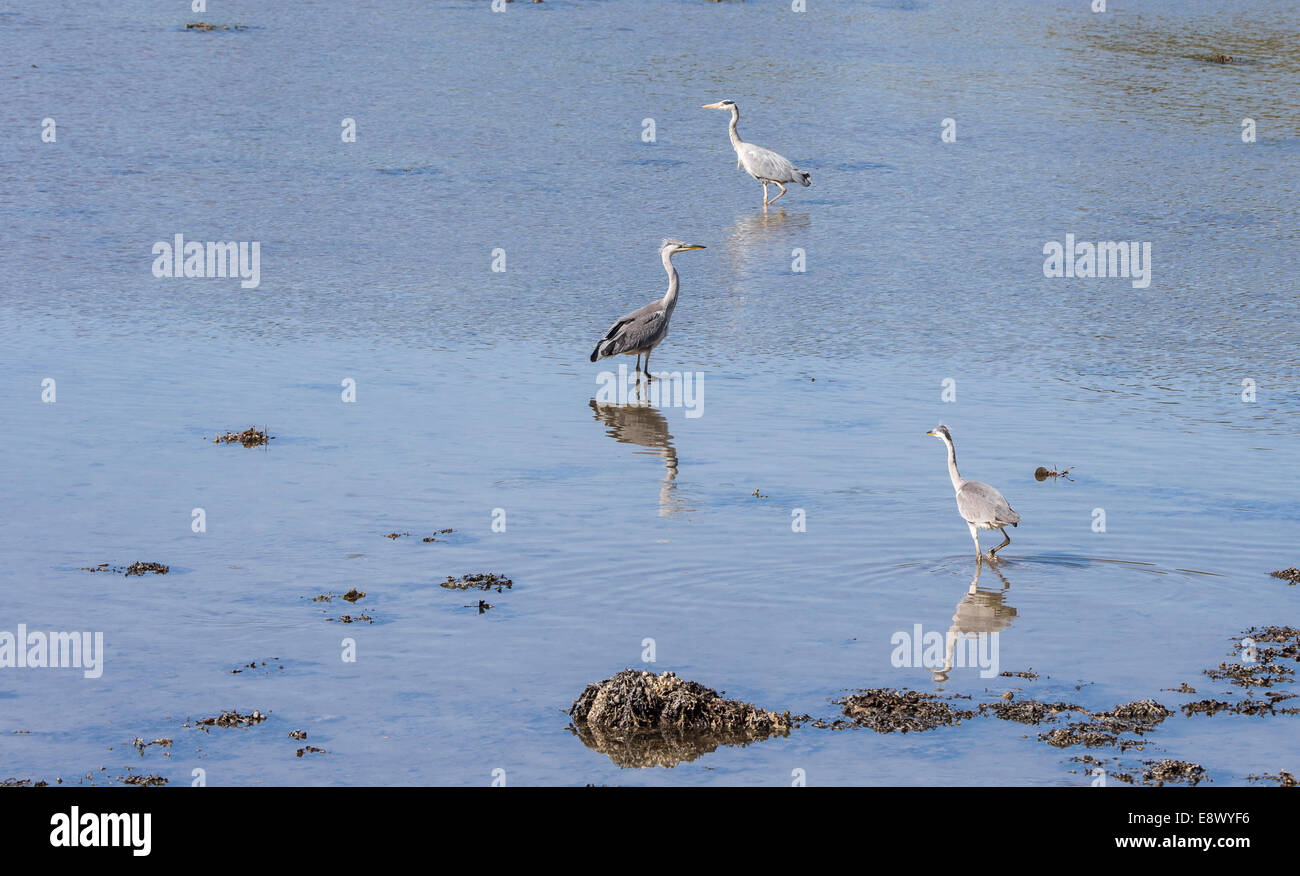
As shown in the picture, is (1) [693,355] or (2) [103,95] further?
(2) [103,95]

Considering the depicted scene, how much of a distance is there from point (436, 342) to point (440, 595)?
22.8 ft

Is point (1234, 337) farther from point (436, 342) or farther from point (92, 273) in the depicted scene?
point (92, 273)

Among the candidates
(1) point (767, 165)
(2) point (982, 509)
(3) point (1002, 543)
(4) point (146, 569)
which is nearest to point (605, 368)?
(3) point (1002, 543)

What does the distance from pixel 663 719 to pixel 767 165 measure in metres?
16.2

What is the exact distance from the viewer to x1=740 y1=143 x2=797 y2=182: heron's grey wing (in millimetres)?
23688

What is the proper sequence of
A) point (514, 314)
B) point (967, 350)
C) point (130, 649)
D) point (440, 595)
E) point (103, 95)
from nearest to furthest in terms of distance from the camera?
point (130, 649) → point (440, 595) → point (967, 350) → point (514, 314) → point (103, 95)

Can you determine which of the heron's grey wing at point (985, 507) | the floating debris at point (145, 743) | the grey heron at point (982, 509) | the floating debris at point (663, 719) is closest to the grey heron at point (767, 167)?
the grey heron at point (982, 509)

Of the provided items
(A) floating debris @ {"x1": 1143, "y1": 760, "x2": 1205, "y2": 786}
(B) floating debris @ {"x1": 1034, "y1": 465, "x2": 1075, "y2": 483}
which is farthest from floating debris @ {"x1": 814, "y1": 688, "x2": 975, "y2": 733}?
(B) floating debris @ {"x1": 1034, "y1": 465, "x2": 1075, "y2": 483}

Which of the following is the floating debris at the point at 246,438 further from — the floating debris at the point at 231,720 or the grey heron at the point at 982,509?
the grey heron at the point at 982,509

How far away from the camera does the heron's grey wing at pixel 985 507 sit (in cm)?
1138

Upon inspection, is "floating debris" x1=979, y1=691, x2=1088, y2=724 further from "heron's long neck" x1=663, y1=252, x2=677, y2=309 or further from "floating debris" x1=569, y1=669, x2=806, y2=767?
"heron's long neck" x1=663, y1=252, x2=677, y2=309

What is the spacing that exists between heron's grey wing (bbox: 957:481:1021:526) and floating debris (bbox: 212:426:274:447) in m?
5.90

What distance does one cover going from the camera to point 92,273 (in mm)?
19203

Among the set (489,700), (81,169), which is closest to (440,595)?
(489,700)
